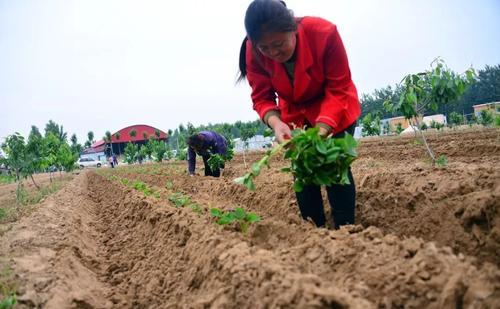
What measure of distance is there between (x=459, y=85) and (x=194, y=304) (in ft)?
20.3

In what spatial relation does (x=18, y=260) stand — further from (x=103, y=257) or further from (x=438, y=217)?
(x=438, y=217)

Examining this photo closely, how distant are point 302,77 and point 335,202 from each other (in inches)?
38.8

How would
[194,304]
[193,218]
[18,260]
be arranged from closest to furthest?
[194,304]
[18,260]
[193,218]

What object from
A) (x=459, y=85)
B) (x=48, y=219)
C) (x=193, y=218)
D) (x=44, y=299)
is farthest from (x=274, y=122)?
(x=459, y=85)

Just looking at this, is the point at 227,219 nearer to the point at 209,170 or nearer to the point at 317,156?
→ the point at 317,156

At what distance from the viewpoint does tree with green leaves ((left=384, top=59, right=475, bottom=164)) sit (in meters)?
6.46

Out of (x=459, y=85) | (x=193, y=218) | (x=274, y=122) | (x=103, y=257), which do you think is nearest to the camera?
(x=274, y=122)

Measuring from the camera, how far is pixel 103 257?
3.97 m

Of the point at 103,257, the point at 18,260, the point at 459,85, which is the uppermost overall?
the point at 459,85

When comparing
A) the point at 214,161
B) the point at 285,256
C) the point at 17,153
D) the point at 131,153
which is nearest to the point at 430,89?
the point at 214,161

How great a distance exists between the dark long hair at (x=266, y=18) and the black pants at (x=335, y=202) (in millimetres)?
944

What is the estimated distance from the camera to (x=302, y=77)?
2738 millimetres

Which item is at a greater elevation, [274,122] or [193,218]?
[274,122]

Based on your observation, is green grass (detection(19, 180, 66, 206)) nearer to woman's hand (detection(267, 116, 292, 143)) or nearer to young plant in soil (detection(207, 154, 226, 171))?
young plant in soil (detection(207, 154, 226, 171))
